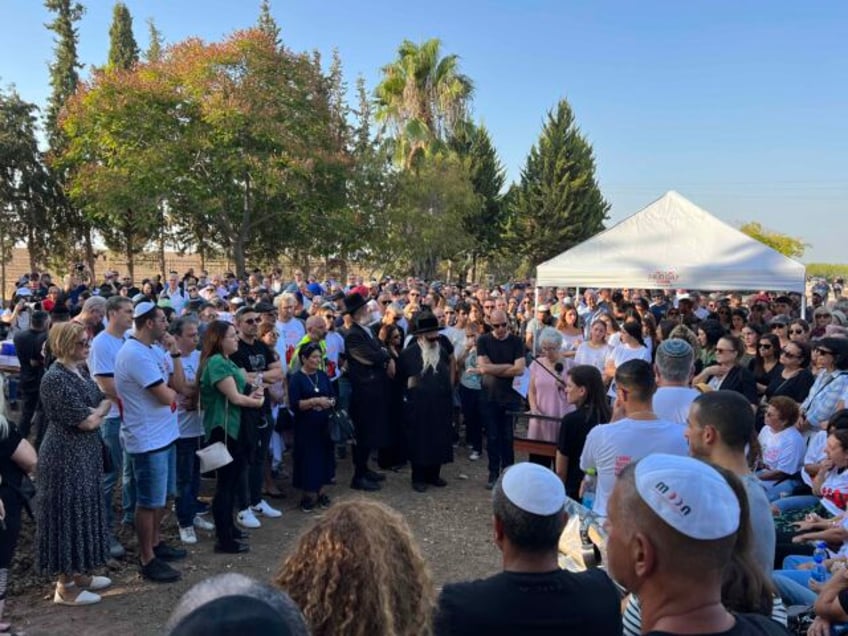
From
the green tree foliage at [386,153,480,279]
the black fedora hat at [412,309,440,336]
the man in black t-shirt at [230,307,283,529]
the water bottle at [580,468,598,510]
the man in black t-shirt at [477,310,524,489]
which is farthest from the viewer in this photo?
the green tree foliage at [386,153,480,279]

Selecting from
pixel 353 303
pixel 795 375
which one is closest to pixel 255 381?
pixel 353 303

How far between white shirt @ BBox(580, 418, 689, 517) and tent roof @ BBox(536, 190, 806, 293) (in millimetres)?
7742

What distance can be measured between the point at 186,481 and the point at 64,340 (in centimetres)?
183

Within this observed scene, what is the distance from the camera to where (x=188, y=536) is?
5.21 meters

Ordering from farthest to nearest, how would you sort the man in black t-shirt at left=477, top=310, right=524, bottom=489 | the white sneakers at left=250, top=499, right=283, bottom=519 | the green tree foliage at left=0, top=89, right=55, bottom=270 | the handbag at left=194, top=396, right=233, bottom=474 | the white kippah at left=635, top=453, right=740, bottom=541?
the green tree foliage at left=0, top=89, right=55, bottom=270, the man in black t-shirt at left=477, top=310, right=524, bottom=489, the white sneakers at left=250, top=499, right=283, bottom=519, the handbag at left=194, top=396, right=233, bottom=474, the white kippah at left=635, top=453, right=740, bottom=541

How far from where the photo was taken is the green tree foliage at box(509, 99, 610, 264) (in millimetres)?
36844

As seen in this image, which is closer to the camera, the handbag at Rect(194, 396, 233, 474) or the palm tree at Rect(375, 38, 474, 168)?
the handbag at Rect(194, 396, 233, 474)

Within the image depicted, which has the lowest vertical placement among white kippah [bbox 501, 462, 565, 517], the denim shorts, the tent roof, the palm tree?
the denim shorts

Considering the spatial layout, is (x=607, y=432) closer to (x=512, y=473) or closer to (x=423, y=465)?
(x=512, y=473)

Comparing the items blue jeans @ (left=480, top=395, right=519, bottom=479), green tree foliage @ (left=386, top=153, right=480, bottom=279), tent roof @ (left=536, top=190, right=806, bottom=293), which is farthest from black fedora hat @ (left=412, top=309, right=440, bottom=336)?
green tree foliage @ (left=386, top=153, right=480, bottom=279)

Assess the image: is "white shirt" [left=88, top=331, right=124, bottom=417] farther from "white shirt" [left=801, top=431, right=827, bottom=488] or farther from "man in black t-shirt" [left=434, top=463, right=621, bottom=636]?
"white shirt" [left=801, top=431, right=827, bottom=488]

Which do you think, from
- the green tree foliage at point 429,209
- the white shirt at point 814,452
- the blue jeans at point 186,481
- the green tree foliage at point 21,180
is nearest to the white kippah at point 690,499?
the white shirt at point 814,452

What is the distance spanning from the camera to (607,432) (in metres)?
3.26

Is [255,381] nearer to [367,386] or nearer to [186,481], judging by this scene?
[186,481]
